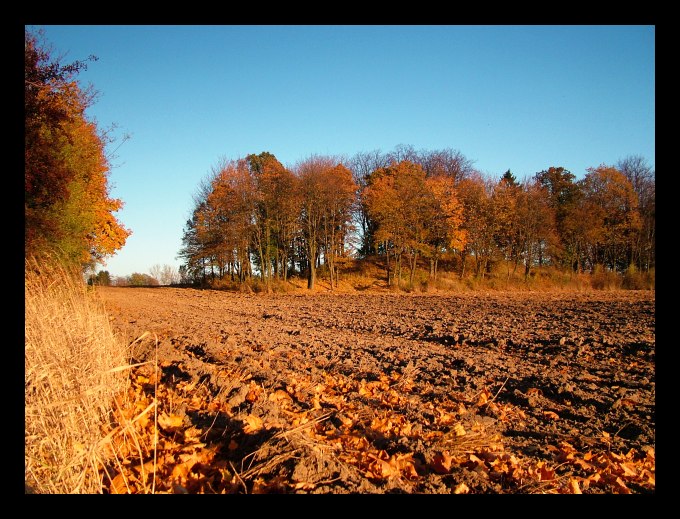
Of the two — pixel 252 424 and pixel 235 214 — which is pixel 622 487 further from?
pixel 235 214

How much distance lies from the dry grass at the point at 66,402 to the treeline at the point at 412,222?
3116 cm

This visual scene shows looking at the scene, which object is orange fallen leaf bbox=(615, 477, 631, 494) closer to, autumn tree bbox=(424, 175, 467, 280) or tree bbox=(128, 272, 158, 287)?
autumn tree bbox=(424, 175, 467, 280)

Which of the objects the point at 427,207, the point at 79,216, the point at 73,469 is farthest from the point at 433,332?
the point at 427,207

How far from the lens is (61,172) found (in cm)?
1271

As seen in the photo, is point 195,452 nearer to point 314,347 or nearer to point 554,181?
point 314,347

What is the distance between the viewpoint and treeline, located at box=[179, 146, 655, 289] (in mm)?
37594

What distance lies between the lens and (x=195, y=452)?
358 centimetres

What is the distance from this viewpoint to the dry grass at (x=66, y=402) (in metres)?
3.05

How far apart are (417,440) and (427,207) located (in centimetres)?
3620

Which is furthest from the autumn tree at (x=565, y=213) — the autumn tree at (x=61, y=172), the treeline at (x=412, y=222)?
the autumn tree at (x=61, y=172)

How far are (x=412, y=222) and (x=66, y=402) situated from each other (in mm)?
36345

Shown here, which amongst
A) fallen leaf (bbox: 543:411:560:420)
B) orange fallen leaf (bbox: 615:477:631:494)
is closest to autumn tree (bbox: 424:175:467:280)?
fallen leaf (bbox: 543:411:560:420)

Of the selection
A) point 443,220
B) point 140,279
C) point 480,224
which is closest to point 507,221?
point 480,224

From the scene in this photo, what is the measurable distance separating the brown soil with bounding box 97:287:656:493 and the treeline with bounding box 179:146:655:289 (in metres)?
28.2
